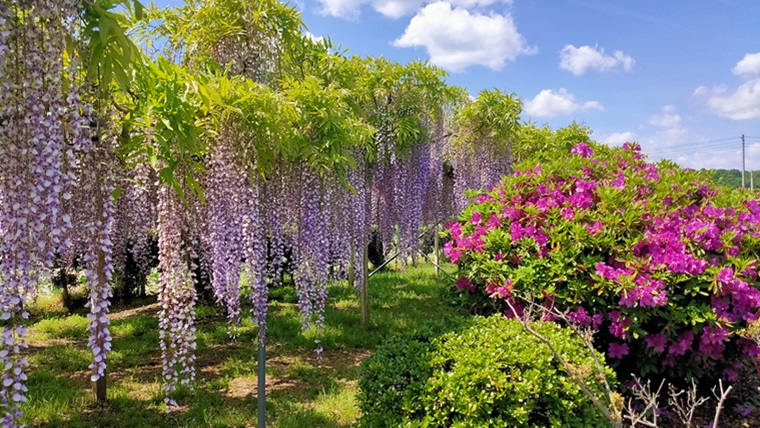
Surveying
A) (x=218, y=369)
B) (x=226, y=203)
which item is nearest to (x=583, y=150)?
(x=226, y=203)

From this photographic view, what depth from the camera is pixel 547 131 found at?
12.5m

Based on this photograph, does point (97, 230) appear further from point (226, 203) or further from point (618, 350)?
point (618, 350)

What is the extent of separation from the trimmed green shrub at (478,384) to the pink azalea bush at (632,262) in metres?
0.66

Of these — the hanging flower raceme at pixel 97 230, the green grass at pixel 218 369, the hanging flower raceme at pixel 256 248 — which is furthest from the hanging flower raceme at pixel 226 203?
the green grass at pixel 218 369

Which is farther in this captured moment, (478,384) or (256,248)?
(256,248)

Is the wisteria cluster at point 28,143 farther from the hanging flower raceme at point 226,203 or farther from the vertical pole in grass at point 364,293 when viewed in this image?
the vertical pole in grass at point 364,293

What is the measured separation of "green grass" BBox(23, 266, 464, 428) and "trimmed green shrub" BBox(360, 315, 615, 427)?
1.89 meters

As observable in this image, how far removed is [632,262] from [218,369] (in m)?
5.34

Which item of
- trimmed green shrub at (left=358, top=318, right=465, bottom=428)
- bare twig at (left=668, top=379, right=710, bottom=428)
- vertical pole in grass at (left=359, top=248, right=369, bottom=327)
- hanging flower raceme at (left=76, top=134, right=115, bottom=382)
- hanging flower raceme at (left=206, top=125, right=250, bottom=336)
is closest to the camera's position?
bare twig at (left=668, top=379, right=710, bottom=428)

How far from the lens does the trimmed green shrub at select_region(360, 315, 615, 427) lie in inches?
118

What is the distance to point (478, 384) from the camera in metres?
3.08

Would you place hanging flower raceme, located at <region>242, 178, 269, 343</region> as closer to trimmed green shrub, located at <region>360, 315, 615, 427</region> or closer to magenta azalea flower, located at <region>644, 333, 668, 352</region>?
trimmed green shrub, located at <region>360, 315, 615, 427</region>

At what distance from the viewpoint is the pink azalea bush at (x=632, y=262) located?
13.7 ft

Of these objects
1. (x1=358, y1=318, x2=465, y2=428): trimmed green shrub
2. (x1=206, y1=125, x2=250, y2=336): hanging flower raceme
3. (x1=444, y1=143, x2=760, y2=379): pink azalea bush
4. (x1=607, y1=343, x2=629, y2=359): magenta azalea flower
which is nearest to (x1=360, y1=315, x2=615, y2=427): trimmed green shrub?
(x1=358, y1=318, x2=465, y2=428): trimmed green shrub
